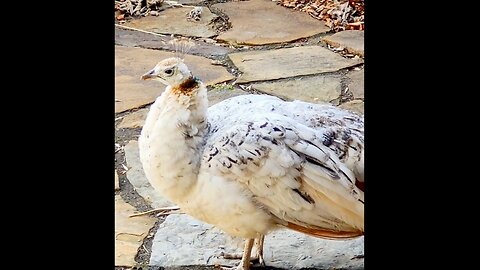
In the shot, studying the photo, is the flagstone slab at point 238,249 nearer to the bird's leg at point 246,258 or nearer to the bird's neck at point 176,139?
the bird's leg at point 246,258

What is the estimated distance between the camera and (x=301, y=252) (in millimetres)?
1576

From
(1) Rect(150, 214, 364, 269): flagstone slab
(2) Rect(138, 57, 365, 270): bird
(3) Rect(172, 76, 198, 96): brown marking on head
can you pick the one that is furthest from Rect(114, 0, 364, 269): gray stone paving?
(3) Rect(172, 76, 198, 96): brown marking on head

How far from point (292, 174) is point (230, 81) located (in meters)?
1.09

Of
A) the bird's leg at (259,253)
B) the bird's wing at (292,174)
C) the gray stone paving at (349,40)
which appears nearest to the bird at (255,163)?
the bird's wing at (292,174)

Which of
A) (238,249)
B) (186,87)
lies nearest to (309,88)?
(238,249)

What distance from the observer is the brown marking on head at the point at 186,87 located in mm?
1405

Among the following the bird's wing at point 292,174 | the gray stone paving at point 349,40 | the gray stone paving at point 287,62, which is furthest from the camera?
the gray stone paving at point 349,40

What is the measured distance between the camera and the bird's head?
140 centimetres

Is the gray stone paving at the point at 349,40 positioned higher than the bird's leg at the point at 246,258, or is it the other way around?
the gray stone paving at the point at 349,40

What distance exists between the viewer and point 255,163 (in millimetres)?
1306

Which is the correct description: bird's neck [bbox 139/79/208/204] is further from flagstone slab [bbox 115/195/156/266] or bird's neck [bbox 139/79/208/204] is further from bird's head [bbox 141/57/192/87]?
flagstone slab [bbox 115/195/156/266]

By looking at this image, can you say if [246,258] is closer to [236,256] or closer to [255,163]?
[236,256]

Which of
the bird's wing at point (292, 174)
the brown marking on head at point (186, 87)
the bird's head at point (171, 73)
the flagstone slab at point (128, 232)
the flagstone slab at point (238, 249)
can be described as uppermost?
the bird's head at point (171, 73)
